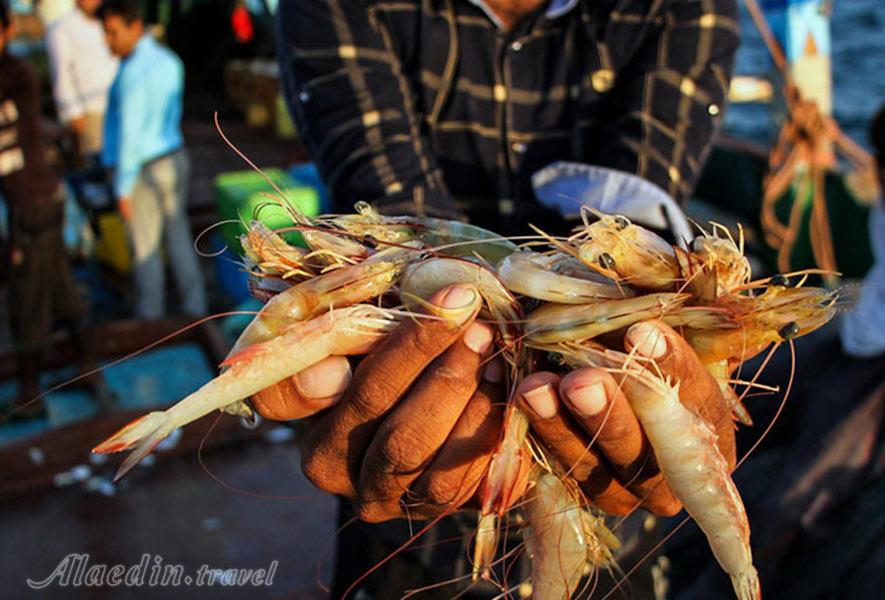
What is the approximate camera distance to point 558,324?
1552mm

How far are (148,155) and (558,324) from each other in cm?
546

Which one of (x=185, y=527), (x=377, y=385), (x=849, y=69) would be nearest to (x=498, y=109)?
(x=377, y=385)

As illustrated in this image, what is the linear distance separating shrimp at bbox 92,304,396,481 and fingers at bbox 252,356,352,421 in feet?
0.07

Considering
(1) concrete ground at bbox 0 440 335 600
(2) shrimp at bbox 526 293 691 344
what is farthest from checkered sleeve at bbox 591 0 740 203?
(1) concrete ground at bbox 0 440 335 600

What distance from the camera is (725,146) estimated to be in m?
8.14

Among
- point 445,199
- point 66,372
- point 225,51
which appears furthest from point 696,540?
point 225,51

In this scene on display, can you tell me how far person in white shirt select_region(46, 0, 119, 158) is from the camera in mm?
8000

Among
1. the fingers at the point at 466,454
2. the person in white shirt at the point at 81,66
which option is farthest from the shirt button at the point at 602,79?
the person in white shirt at the point at 81,66

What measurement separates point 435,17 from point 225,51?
1339cm

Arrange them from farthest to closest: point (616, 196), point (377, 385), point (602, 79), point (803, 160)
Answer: point (803, 160)
point (602, 79)
point (616, 196)
point (377, 385)

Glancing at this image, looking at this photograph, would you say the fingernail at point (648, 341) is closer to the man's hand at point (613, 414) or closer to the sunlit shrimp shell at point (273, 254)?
the man's hand at point (613, 414)

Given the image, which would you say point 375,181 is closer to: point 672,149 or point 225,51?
point 672,149

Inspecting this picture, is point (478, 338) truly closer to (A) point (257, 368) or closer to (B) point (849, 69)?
(A) point (257, 368)

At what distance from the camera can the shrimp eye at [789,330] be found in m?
1.58
